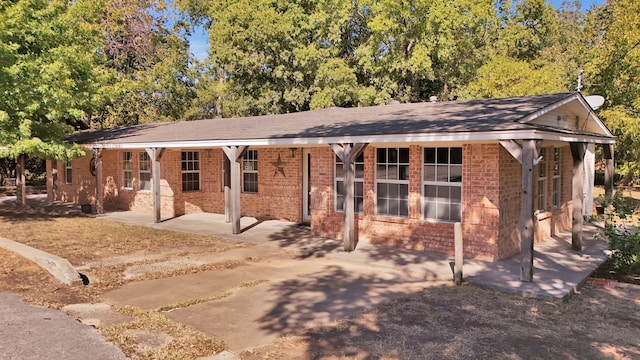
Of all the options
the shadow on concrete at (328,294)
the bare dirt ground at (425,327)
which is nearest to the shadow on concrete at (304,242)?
the shadow on concrete at (328,294)

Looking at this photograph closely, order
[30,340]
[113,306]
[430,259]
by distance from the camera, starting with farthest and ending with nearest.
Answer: [430,259], [113,306], [30,340]

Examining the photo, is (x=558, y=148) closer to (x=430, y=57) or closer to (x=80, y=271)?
(x=80, y=271)

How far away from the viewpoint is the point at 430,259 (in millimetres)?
9211

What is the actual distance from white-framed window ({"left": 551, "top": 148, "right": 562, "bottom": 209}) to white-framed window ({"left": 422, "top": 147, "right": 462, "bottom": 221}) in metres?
4.03

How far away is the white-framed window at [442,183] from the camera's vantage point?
380 inches

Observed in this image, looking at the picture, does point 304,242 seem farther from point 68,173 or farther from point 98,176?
point 68,173

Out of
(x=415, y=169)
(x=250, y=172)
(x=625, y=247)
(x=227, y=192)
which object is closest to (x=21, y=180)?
(x=227, y=192)

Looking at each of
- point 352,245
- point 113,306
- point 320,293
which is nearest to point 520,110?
point 352,245

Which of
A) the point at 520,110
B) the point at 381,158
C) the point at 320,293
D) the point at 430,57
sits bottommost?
the point at 320,293

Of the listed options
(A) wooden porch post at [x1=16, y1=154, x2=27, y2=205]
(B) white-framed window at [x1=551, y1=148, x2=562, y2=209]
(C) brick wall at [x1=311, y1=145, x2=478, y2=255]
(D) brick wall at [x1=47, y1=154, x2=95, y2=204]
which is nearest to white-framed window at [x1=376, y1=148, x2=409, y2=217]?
(C) brick wall at [x1=311, y1=145, x2=478, y2=255]

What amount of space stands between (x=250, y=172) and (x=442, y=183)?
753 cm

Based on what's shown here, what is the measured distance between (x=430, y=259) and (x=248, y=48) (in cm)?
2043

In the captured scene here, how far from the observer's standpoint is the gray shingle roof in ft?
27.2

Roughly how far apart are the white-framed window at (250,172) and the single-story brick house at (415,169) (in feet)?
0.14
